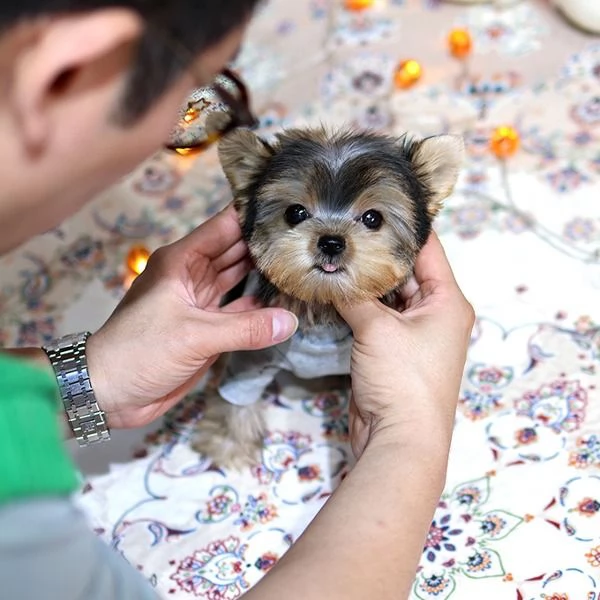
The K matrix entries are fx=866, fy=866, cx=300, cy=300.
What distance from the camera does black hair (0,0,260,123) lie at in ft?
2.18

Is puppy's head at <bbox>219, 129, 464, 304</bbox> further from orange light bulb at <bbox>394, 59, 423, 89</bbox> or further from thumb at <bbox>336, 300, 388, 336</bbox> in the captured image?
orange light bulb at <bbox>394, 59, 423, 89</bbox>

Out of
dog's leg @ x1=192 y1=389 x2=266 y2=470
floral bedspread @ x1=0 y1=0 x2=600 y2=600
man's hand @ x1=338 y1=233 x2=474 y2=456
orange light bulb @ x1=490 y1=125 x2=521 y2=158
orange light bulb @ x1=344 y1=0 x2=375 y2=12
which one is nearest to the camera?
man's hand @ x1=338 y1=233 x2=474 y2=456

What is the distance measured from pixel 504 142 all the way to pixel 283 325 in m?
0.91

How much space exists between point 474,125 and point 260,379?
2.99ft

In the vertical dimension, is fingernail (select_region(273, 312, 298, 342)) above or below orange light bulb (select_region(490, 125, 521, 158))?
above

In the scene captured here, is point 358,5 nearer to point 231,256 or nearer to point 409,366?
point 231,256

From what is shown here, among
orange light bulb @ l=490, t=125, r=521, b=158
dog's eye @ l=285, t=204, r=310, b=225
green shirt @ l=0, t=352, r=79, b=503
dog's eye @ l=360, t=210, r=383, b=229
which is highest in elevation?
green shirt @ l=0, t=352, r=79, b=503

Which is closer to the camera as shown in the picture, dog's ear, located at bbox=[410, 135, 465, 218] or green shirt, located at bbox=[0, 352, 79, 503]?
green shirt, located at bbox=[0, 352, 79, 503]

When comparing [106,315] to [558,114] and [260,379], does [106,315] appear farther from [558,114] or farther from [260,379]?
[558,114]

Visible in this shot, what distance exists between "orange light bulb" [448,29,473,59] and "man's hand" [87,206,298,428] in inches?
40.1

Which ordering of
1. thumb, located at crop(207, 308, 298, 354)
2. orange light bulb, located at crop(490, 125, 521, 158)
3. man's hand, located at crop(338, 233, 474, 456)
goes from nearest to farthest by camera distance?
man's hand, located at crop(338, 233, 474, 456) → thumb, located at crop(207, 308, 298, 354) → orange light bulb, located at crop(490, 125, 521, 158)

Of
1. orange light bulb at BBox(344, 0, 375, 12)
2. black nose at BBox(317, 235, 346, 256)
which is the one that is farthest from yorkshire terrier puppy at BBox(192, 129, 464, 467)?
orange light bulb at BBox(344, 0, 375, 12)

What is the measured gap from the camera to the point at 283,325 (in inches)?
48.9

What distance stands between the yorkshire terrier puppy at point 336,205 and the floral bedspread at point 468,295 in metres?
0.34
